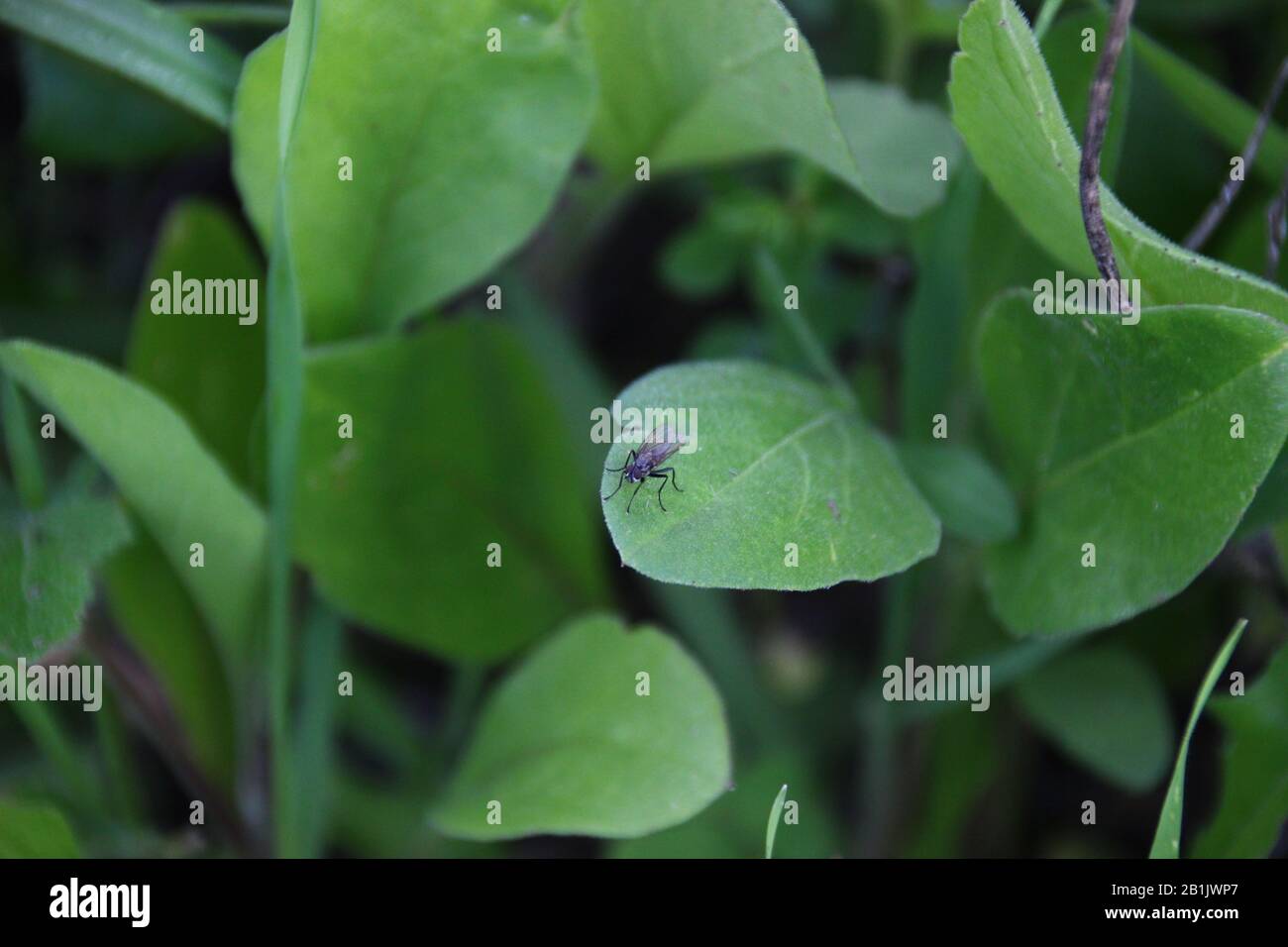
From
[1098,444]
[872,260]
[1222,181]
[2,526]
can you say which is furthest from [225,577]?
[1222,181]

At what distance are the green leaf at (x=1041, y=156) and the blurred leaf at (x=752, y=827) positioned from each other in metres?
0.61

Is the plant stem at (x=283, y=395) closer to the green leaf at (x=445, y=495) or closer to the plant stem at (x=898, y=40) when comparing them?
the green leaf at (x=445, y=495)

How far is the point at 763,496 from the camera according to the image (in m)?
0.81

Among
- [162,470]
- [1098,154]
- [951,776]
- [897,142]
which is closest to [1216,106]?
[897,142]

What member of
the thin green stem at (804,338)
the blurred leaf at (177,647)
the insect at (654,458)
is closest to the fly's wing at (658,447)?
the insect at (654,458)

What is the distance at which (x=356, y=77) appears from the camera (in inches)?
37.5

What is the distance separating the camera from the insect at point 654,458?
794 mm

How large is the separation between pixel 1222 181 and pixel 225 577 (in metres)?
1.19

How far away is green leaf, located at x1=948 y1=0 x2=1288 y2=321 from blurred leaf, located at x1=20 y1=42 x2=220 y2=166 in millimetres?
982

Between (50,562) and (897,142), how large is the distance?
861 millimetres

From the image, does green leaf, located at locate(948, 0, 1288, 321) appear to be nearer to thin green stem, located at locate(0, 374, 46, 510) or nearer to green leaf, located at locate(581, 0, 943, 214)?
green leaf, located at locate(581, 0, 943, 214)

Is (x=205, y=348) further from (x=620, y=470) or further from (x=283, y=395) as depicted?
(x=620, y=470)

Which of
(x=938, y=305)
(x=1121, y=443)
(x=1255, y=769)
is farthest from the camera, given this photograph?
(x=938, y=305)

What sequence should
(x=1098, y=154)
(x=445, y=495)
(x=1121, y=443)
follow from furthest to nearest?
(x=445, y=495) < (x=1121, y=443) < (x=1098, y=154)
